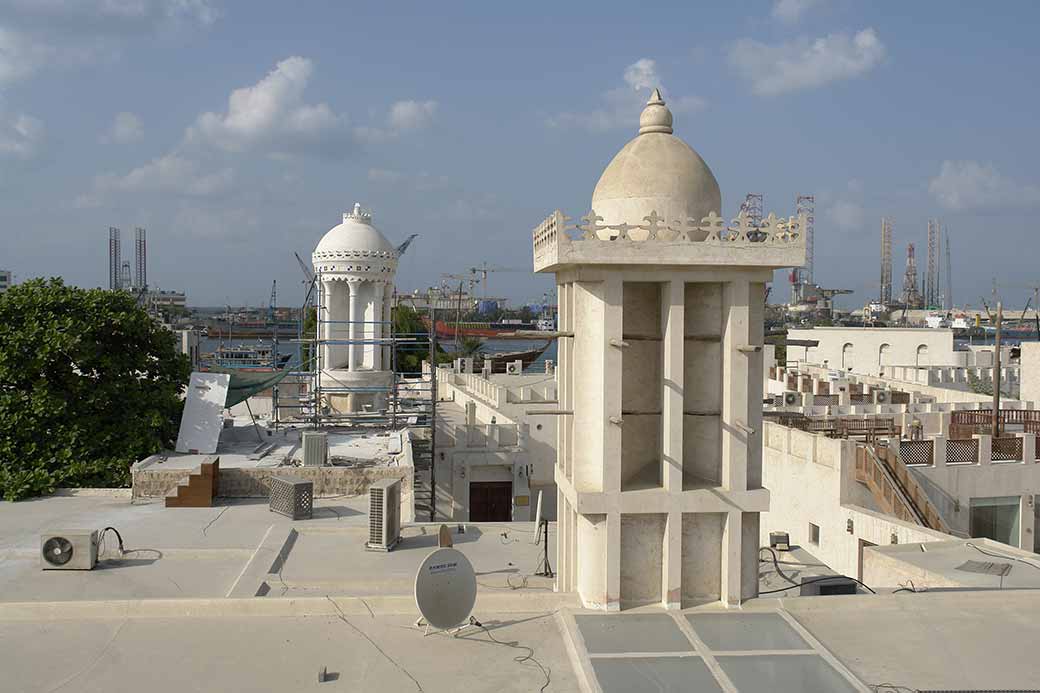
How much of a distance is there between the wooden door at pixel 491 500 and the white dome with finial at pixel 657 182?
1892cm

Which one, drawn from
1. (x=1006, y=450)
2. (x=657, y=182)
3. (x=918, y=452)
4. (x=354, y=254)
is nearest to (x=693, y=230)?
(x=657, y=182)

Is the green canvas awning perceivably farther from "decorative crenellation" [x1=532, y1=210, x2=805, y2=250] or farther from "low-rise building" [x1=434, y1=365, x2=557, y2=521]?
"decorative crenellation" [x1=532, y1=210, x2=805, y2=250]

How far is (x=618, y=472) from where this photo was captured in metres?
11.0

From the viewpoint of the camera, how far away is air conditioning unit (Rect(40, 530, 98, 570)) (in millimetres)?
15250

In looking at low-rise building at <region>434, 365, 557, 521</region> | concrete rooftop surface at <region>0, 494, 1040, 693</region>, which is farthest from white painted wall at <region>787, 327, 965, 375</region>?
concrete rooftop surface at <region>0, 494, 1040, 693</region>

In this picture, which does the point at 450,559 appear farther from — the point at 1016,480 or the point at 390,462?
the point at 1016,480

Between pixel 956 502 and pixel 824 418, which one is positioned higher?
pixel 824 418

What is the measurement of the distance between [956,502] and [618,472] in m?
16.2

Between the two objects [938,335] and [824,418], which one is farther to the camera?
[938,335]

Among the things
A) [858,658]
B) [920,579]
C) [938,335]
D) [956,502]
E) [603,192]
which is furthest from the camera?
[938,335]

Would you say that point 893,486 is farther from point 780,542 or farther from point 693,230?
point 693,230

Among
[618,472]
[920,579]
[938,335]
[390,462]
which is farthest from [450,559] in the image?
[938,335]

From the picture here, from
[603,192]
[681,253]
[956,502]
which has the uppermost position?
[603,192]

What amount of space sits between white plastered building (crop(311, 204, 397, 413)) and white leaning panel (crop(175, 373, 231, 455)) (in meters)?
6.00
